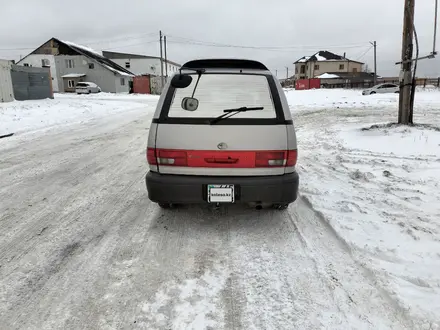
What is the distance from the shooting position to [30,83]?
23.9 m

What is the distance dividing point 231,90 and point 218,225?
151cm

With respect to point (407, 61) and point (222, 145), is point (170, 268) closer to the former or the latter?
point (222, 145)

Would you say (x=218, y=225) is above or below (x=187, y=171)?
below

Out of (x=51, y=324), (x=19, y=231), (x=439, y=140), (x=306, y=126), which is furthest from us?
(x=306, y=126)

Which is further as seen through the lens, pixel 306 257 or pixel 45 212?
pixel 45 212

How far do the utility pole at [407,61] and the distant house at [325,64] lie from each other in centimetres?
7108

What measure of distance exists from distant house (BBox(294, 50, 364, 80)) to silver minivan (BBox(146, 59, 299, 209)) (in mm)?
77991

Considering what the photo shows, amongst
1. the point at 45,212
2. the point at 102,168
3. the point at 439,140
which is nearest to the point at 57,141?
the point at 102,168

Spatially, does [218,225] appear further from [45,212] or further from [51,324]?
[45,212]

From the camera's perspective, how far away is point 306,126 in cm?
1142

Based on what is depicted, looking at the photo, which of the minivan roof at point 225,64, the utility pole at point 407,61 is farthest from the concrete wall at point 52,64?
the minivan roof at point 225,64

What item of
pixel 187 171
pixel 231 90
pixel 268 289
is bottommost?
pixel 268 289

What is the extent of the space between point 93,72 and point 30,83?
26658mm

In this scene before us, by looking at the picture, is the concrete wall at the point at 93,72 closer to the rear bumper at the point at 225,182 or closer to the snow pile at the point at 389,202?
the snow pile at the point at 389,202
